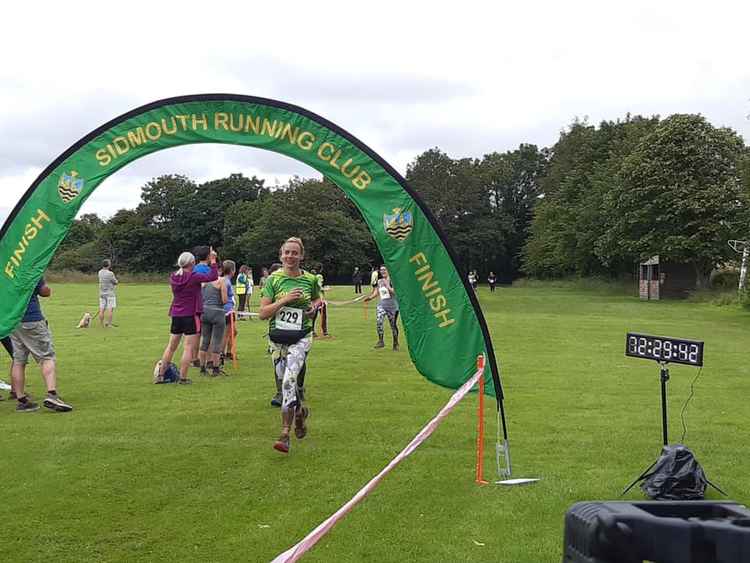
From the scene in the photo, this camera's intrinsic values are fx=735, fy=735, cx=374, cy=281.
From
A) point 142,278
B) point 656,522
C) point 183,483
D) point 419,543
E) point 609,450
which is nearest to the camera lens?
point 656,522

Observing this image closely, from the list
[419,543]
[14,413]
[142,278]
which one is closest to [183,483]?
[419,543]

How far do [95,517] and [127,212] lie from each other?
3410 inches

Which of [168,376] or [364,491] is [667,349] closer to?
[364,491]

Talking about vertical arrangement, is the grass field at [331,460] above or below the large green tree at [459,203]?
below

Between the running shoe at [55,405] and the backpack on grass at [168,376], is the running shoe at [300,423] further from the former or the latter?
the backpack on grass at [168,376]

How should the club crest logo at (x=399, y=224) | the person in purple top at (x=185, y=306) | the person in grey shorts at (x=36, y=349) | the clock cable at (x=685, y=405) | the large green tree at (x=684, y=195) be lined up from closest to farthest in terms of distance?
the club crest logo at (x=399, y=224), the clock cable at (x=685, y=405), the person in grey shorts at (x=36, y=349), the person in purple top at (x=185, y=306), the large green tree at (x=684, y=195)

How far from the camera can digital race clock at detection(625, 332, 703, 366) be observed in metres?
5.88

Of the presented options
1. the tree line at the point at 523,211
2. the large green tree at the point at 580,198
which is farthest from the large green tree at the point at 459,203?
the large green tree at the point at 580,198

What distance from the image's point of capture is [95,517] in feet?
18.3

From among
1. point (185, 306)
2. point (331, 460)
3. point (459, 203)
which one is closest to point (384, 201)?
point (331, 460)

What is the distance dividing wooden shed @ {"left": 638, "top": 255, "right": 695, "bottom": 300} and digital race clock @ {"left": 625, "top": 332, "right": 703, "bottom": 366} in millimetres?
42331

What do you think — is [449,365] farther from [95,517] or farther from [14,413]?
[14,413]

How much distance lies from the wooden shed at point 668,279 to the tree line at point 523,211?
1.17 meters

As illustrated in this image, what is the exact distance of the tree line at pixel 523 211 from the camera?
44656mm
